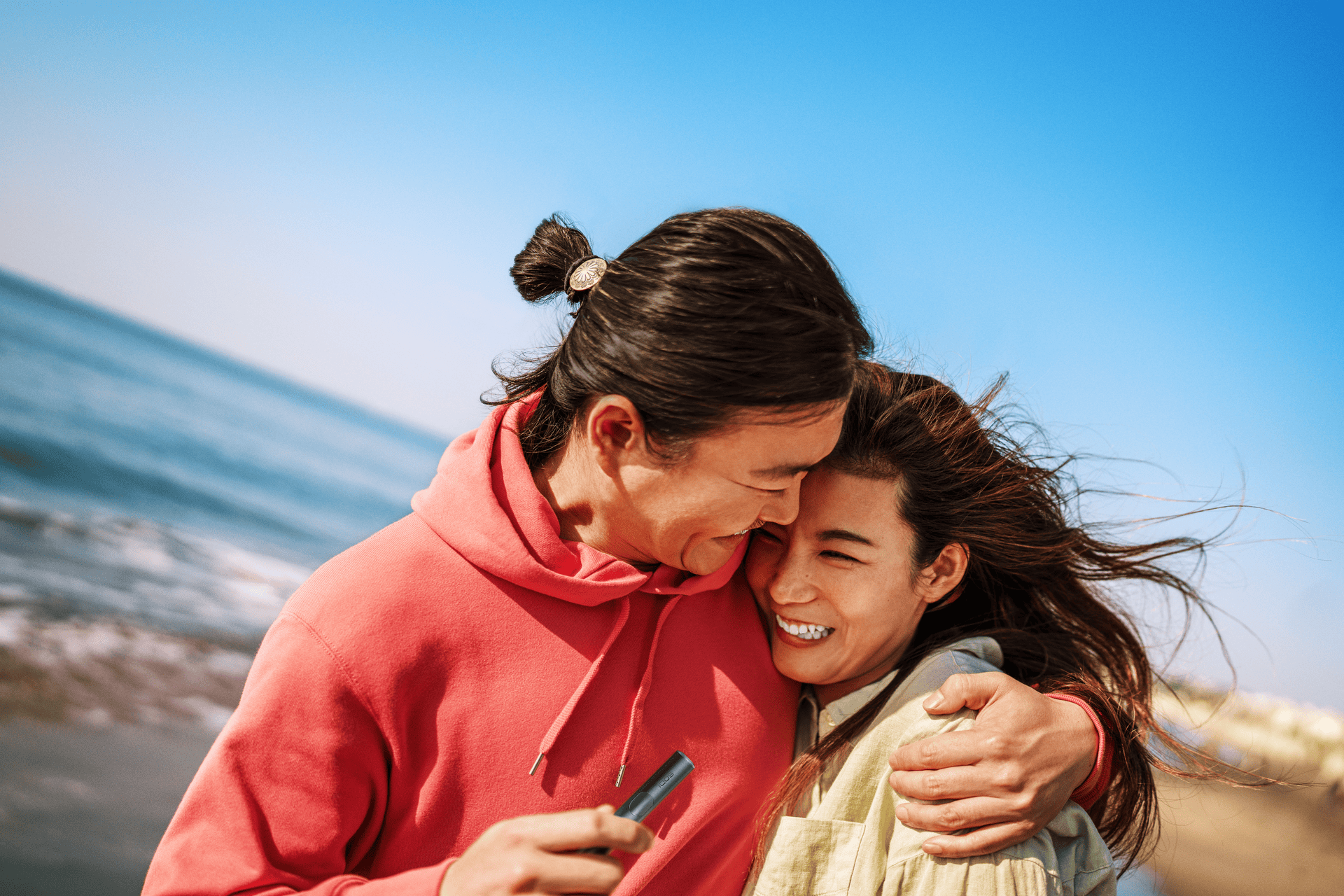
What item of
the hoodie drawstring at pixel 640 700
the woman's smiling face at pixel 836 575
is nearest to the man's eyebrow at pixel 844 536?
the woman's smiling face at pixel 836 575

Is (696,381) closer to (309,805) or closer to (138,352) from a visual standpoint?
(309,805)

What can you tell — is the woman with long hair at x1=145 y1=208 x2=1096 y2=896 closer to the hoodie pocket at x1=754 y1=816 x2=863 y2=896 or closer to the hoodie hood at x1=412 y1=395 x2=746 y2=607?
the hoodie hood at x1=412 y1=395 x2=746 y2=607

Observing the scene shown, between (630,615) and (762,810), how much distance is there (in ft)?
2.07

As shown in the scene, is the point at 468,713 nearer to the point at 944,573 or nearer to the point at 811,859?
the point at 811,859

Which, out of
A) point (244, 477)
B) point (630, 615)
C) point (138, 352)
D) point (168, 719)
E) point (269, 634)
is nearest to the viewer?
point (269, 634)

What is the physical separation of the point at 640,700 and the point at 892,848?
2.29ft

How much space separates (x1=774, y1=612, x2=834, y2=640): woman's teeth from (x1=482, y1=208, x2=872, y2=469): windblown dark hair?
0.69 meters

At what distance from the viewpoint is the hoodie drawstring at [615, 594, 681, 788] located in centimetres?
180

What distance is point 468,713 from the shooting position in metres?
1.65

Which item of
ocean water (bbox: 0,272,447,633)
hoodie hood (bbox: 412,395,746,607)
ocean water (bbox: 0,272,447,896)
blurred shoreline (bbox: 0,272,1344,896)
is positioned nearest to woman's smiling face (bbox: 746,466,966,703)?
hoodie hood (bbox: 412,395,746,607)

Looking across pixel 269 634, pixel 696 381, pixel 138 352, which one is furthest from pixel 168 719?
pixel 138 352

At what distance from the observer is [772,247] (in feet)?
5.84

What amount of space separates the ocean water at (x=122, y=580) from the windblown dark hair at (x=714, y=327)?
13.9 ft

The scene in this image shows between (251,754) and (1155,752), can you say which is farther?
(1155,752)
